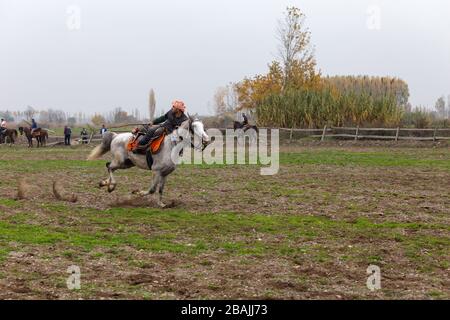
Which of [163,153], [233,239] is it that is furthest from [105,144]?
[233,239]

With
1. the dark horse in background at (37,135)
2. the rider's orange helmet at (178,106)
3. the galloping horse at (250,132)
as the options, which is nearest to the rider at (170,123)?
the rider's orange helmet at (178,106)

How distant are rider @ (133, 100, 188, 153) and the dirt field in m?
1.45

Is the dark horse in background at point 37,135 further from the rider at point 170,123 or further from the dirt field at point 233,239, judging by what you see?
the rider at point 170,123

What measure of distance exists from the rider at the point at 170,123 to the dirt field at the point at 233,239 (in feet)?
4.77

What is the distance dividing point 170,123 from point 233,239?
4315 millimetres

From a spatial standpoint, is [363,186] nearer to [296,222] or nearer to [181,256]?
[296,222]

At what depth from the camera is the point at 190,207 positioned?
13367mm

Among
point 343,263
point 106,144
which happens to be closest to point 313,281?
point 343,263

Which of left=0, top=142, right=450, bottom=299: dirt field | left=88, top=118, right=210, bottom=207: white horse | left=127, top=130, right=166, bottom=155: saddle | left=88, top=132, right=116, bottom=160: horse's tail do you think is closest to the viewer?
left=0, top=142, right=450, bottom=299: dirt field

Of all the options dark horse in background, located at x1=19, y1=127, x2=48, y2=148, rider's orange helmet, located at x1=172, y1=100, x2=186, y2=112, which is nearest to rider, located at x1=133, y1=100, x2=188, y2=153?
rider's orange helmet, located at x1=172, y1=100, x2=186, y2=112

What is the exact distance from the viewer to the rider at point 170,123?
13.3 metres

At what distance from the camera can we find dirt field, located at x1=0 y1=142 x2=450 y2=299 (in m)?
7.31

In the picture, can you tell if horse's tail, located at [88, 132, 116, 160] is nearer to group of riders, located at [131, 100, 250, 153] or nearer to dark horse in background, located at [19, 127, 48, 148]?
group of riders, located at [131, 100, 250, 153]

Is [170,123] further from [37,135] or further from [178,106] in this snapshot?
[37,135]
